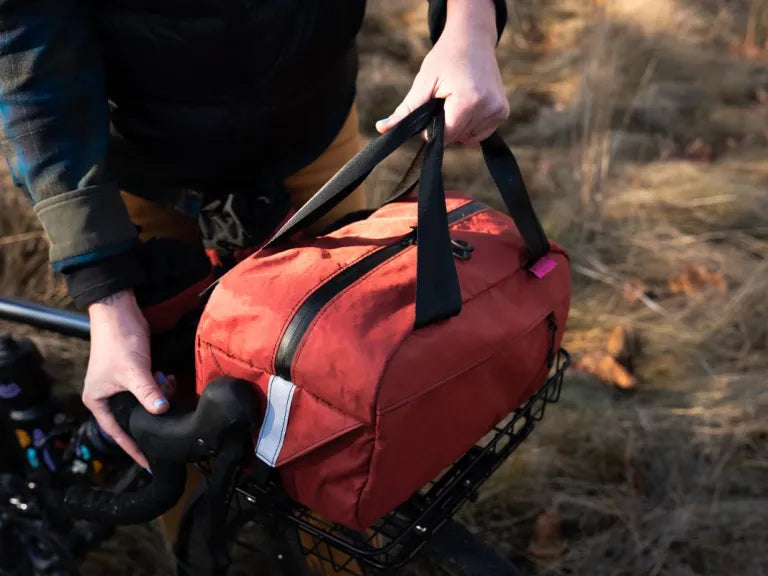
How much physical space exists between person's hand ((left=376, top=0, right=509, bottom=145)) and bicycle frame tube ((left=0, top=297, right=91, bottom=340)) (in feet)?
2.14

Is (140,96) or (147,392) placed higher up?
(140,96)

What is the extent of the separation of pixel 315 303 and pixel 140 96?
52 cm

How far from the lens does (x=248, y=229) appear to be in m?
1.36

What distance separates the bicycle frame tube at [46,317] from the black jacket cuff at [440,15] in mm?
744

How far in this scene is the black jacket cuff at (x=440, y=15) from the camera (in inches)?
47.8

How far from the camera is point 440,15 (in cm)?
122

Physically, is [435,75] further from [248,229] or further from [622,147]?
[622,147]

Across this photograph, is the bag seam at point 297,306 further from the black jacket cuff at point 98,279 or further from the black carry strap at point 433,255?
the black jacket cuff at point 98,279

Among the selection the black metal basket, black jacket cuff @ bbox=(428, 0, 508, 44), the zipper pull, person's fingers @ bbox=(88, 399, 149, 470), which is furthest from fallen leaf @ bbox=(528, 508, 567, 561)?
black jacket cuff @ bbox=(428, 0, 508, 44)

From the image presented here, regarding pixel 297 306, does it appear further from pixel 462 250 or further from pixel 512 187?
pixel 512 187

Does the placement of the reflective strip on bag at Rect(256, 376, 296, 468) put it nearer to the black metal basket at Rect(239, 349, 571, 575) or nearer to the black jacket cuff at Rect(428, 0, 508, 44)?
the black metal basket at Rect(239, 349, 571, 575)

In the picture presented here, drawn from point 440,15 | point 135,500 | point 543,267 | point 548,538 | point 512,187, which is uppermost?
point 440,15

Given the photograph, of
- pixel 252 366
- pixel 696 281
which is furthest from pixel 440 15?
pixel 696 281

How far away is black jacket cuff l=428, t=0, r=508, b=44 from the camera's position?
121 centimetres
